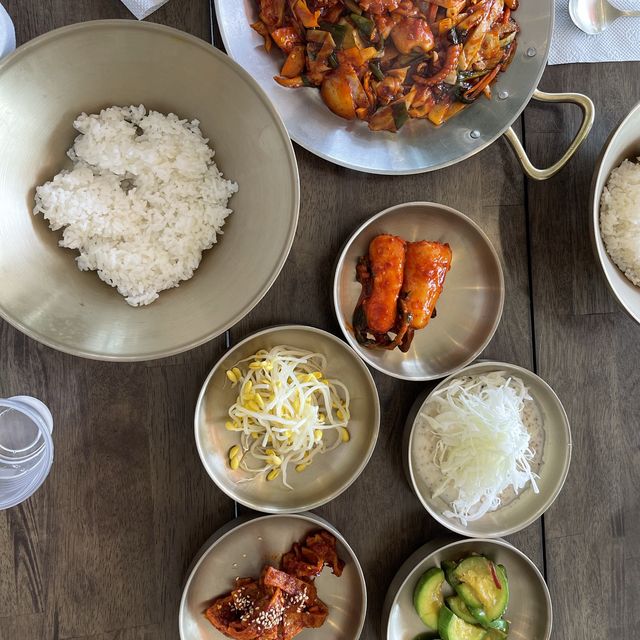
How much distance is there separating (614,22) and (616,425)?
1.29 m

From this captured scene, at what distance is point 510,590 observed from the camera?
198 centimetres

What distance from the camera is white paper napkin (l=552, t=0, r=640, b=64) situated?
1.91 metres

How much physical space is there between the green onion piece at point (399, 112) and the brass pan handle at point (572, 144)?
0.32 m

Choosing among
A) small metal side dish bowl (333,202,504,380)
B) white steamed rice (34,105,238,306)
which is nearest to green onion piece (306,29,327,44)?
white steamed rice (34,105,238,306)

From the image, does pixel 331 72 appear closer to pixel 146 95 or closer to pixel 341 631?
pixel 146 95

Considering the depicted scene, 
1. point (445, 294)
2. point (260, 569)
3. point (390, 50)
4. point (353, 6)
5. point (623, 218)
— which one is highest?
point (353, 6)

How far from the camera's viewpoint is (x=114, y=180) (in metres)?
1.62

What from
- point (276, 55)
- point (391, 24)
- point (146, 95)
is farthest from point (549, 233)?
point (146, 95)

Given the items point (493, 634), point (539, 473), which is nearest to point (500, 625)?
point (493, 634)

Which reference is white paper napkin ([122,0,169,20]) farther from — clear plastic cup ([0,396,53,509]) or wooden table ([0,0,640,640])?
clear plastic cup ([0,396,53,509])

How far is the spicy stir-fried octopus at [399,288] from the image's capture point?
5.80 ft

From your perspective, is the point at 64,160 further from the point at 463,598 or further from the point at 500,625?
the point at 500,625

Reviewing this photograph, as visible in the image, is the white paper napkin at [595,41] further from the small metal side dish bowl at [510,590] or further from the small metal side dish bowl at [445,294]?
the small metal side dish bowl at [510,590]

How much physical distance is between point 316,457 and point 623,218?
3.75 feet
